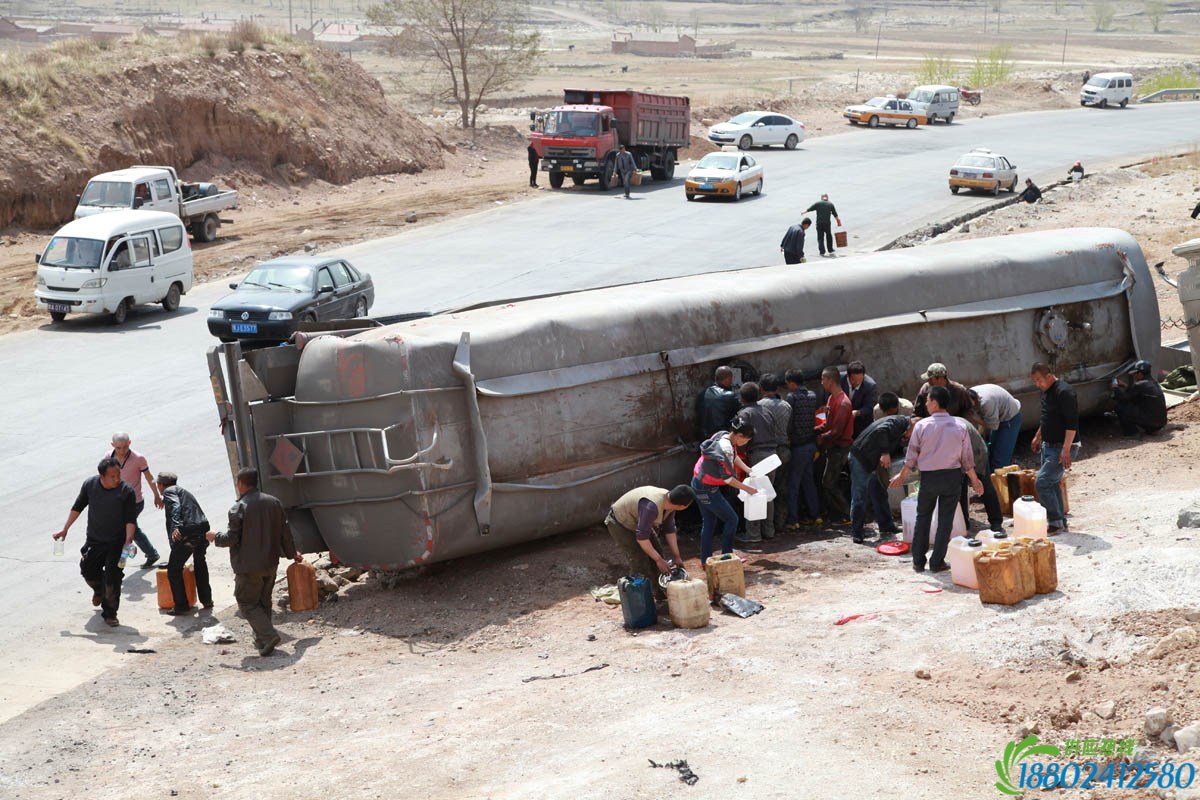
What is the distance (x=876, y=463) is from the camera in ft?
37.9

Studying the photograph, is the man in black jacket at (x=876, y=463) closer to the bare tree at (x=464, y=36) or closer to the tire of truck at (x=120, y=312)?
the tire of truck at (x=120, y=312)

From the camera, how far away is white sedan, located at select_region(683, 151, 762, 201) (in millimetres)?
34250

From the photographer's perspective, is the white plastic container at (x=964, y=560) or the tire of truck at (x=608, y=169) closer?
the white plastic container at (x=964, y=560)

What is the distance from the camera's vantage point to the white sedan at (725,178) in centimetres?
3425

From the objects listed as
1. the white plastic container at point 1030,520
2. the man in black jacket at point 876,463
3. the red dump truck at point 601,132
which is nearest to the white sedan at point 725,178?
the red dump truck at point 601,132

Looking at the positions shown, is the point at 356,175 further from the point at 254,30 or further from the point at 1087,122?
the point at 1087,122

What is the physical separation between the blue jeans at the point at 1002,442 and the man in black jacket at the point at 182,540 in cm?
733

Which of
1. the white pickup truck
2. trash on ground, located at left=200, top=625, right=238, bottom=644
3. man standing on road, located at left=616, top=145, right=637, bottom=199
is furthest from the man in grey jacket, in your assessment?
trash on ground, located at left=200, top=625, right=238, bottom=644

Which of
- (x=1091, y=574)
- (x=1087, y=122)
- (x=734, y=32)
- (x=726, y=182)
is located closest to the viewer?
(x=1091, y=574)

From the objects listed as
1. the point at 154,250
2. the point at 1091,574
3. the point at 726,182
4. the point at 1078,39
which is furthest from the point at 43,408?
the point at 1078,39

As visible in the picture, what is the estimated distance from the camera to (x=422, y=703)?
8953 mm

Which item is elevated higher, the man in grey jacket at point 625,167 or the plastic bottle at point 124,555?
the man in grey jacket at point 625,167

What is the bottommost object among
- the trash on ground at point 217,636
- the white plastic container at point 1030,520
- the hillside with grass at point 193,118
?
the trash on ground at point 217,636

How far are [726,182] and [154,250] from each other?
15863 mm
